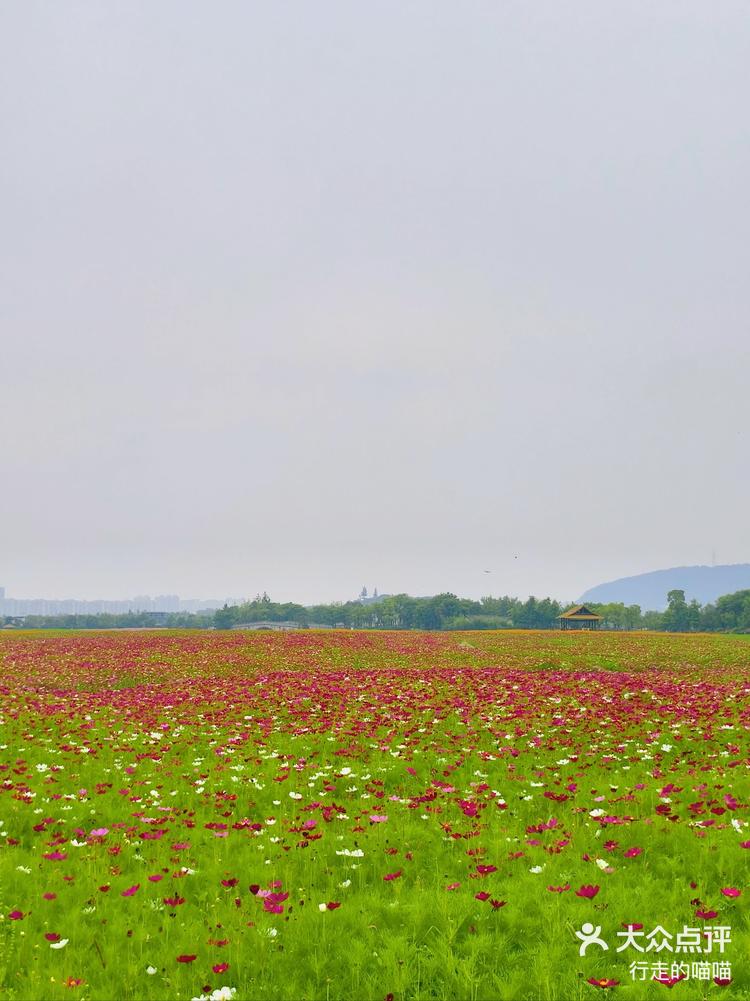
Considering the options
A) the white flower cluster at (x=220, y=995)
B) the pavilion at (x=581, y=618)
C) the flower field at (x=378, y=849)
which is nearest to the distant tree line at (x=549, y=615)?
the pavilion at (x=581, y=618)

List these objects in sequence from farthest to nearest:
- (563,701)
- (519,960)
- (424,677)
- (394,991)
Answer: (424,677), (563,701), (519,960), (394,991)

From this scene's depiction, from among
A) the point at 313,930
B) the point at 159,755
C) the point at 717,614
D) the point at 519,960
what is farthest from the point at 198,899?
the point at 717,614

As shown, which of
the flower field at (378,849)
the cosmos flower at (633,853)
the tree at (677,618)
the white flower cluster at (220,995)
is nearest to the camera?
the white flower cluster at (220,995)

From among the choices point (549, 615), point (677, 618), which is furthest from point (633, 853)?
→ point (549, 615)

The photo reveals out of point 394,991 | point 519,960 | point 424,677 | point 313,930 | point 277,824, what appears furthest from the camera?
point 424,677

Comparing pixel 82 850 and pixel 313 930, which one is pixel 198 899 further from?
pixel 82 850

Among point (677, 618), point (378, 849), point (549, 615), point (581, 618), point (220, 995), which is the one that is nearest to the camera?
point (220, 995)

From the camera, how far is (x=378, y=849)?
7871 mm

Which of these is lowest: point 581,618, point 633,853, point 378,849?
point 581,618

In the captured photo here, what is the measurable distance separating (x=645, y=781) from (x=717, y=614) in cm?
14236

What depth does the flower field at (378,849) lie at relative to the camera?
541cm

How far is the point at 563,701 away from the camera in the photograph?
1700 centimetres

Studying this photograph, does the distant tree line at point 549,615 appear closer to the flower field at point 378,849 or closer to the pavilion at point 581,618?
the pavilion at point 581,618

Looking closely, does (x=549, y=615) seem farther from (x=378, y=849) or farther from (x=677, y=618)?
(x=378, y=849)
